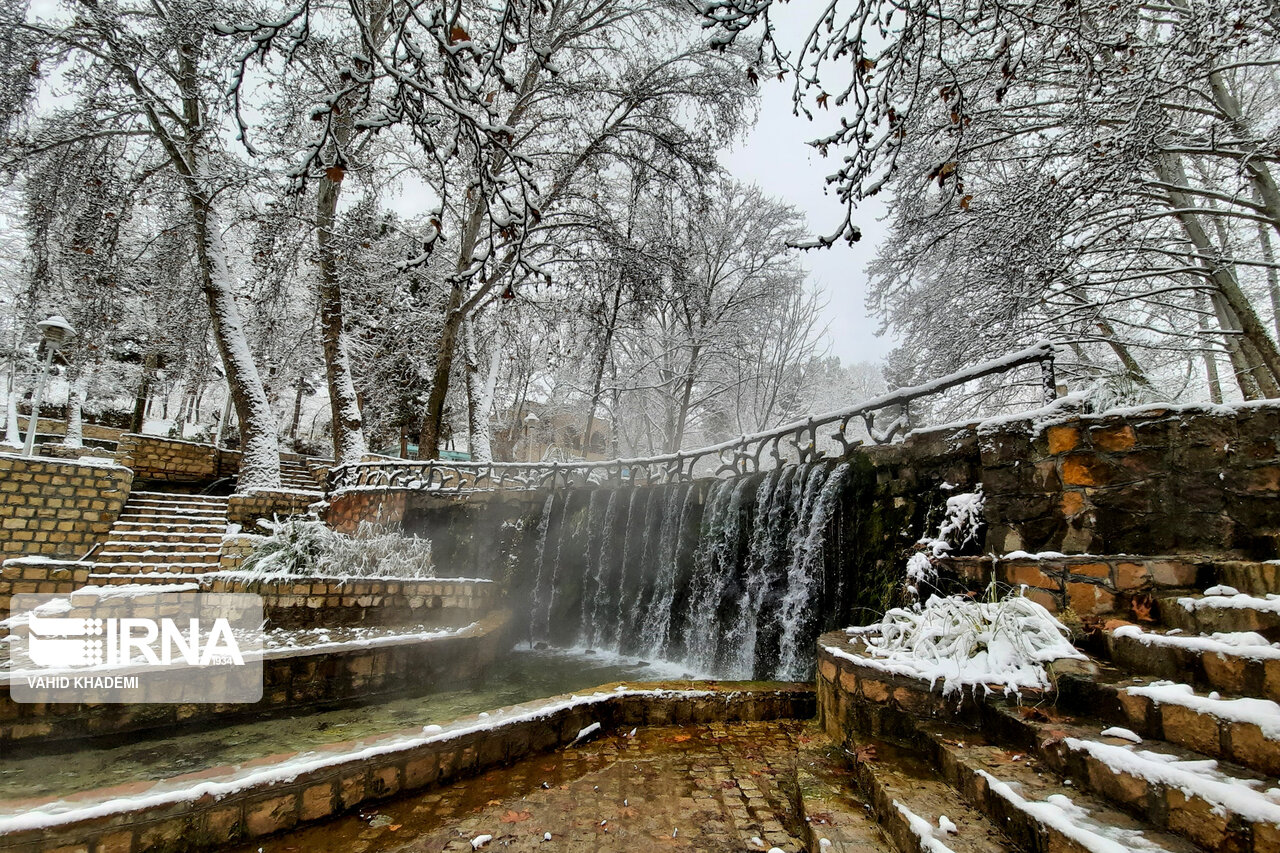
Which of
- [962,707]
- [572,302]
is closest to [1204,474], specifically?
[962,707]

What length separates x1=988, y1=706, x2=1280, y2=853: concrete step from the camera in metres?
1.40

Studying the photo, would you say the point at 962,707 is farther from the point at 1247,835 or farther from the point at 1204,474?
the point at 1204,474

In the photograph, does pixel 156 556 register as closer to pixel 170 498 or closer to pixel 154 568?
pixel 154 568

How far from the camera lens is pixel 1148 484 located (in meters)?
2.98

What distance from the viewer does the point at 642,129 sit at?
942 cm

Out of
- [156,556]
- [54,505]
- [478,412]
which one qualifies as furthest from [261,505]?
[478,412]

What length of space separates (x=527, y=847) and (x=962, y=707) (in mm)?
2118

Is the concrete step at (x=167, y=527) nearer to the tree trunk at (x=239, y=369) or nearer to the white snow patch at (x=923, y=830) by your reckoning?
the tree trunk at (x=239, y=369)

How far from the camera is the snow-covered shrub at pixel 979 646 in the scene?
2521 mm

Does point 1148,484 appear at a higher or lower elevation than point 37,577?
higher

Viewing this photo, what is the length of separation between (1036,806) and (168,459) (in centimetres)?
1804

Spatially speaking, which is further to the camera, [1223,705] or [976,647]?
[976,647]

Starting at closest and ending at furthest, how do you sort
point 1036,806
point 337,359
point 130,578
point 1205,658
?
1. point 1036,806
2. point 1205,658
3. point 130,578
4. point 337,359

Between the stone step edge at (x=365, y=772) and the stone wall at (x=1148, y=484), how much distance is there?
1960 millimetres
